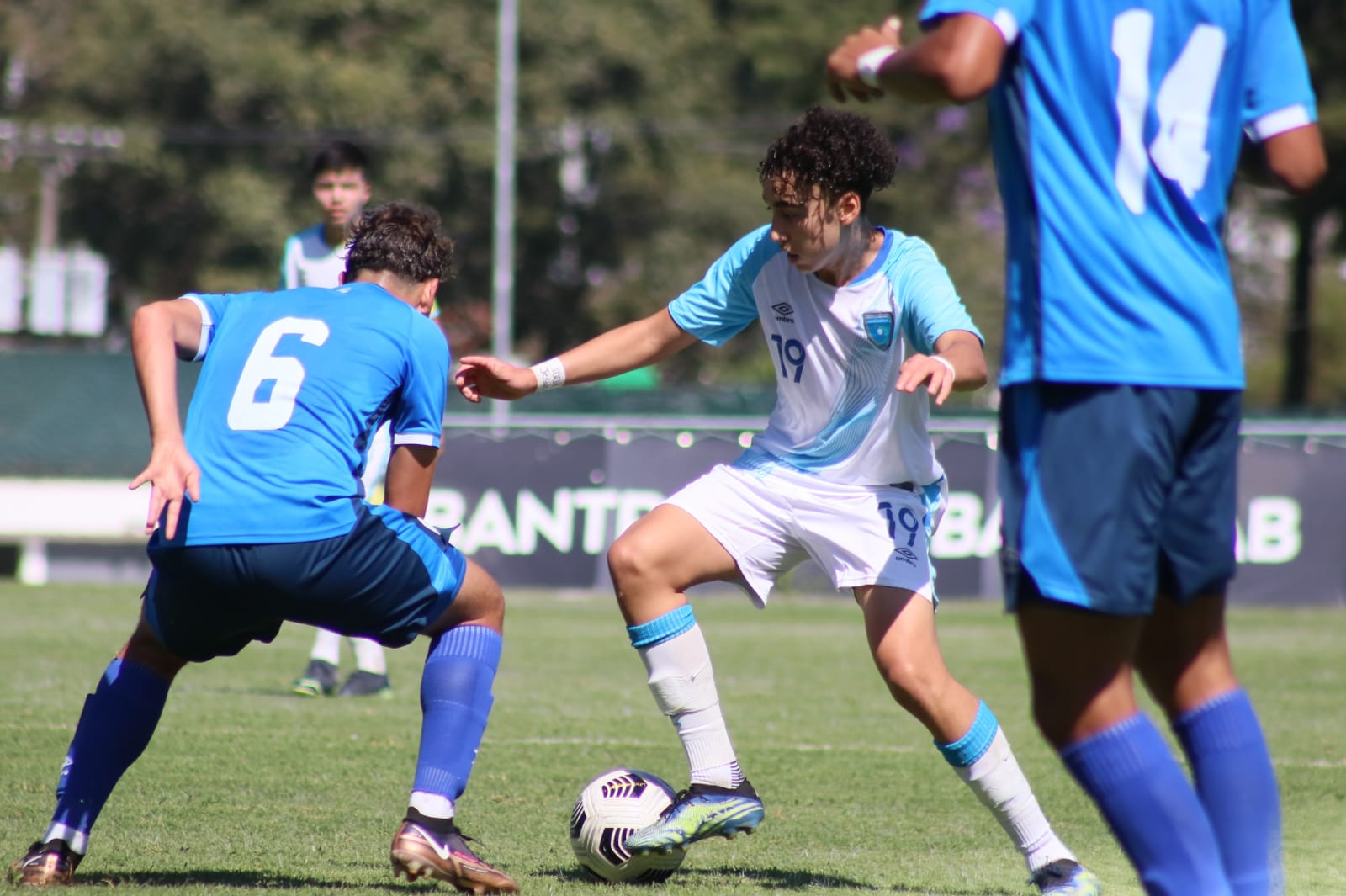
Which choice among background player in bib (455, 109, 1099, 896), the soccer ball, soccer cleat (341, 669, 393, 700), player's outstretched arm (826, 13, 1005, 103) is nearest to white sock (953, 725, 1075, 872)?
background player in bib (455, 109, 1099, 896)

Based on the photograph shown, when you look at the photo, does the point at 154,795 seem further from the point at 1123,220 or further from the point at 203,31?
the point at 203,31

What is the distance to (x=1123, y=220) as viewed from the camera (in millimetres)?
3061

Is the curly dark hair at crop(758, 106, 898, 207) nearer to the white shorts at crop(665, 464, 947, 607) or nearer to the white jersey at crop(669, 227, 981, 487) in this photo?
the white jersey at crop(669, 227, 981, 487)

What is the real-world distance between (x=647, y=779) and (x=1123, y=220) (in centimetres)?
244

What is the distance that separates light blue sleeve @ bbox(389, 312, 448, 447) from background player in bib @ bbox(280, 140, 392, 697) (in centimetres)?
365

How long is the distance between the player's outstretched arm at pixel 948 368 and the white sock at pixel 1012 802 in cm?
103

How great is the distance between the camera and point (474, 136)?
113ft

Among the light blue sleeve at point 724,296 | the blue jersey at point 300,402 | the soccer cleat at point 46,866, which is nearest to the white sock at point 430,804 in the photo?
the blue jersey at point 300,402

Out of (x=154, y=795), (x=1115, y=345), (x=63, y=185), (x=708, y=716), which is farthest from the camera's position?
(x=63, y=185)

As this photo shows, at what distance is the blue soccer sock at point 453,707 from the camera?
4.28m

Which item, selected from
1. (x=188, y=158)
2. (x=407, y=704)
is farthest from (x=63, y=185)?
(x=407, y=704)

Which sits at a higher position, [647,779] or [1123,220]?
[1123,220]

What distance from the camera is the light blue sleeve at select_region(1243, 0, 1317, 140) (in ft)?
10.4

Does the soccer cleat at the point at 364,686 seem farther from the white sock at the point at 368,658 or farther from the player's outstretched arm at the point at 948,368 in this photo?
the player's outstretched arm at the point at 948,368
